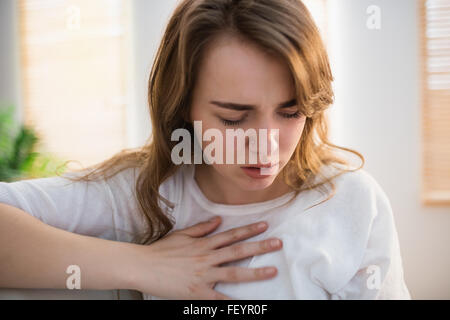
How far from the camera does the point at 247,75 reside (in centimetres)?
61

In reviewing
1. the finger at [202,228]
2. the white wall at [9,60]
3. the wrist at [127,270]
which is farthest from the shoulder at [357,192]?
the white wall at [9,60]

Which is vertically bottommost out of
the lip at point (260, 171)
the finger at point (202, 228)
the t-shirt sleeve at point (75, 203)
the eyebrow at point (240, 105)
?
the finger at point (202, 228)

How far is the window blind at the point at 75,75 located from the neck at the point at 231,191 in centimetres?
171

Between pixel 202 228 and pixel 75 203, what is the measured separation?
0.88ft

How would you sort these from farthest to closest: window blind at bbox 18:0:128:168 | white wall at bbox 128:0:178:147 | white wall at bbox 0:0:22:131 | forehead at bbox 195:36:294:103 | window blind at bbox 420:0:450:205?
white wall at bbox 0:0:22:131, window blind at bbox 18:0:128:168, white wall at bbox 128:0:178:147, window blind at bbox 420:0:450:205, forehead at bbox 195:36:294:103

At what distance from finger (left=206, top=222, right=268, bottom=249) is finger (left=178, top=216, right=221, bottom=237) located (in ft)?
0.11

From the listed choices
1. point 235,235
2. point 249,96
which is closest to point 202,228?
point 235,235

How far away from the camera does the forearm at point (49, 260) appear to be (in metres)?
0.71

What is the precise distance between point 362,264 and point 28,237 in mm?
612

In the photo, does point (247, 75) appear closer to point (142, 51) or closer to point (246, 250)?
point (246, 250)

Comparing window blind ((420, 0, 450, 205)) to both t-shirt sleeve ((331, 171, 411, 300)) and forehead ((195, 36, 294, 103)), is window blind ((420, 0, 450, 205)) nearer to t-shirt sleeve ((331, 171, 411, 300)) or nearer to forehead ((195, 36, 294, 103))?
t-shirt sleeve ((331, 171, 411, 300))

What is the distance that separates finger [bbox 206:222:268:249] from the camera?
Result: 734 millimetres

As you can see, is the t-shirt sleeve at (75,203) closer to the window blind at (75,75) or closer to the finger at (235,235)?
the finger at (235,235)

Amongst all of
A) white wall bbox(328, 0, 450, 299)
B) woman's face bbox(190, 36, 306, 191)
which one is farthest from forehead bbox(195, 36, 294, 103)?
white wall bbox(328, 0, 450, 299)
